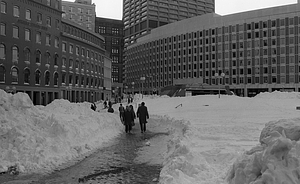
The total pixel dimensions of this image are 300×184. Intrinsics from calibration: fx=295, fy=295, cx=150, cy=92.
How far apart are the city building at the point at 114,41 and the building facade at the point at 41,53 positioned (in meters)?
75.9

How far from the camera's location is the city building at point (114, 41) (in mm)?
138750

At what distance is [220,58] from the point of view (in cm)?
8225

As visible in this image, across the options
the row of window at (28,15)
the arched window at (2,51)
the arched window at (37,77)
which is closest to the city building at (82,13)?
the row of window at (28,15)

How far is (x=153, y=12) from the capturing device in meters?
125

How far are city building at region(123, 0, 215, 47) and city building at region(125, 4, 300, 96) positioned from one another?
28.1 meters

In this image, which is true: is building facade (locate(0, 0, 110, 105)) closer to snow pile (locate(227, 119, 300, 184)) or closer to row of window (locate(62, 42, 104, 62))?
row of window (locate(62, 42, 104, 62))

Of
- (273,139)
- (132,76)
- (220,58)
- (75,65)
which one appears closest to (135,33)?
(132,76)

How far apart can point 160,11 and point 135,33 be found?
14605 millimetres

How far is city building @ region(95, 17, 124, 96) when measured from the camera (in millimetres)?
138750

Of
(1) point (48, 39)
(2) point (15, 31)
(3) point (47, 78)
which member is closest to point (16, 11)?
(2) point (15, 31)

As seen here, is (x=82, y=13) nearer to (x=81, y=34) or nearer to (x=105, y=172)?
(x=81, y=34)

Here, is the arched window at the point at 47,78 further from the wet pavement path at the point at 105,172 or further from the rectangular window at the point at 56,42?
the wet pavement path at the point at 105,172

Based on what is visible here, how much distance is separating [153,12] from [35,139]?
120223mm

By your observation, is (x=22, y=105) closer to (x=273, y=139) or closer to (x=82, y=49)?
(x=273, y=139)
